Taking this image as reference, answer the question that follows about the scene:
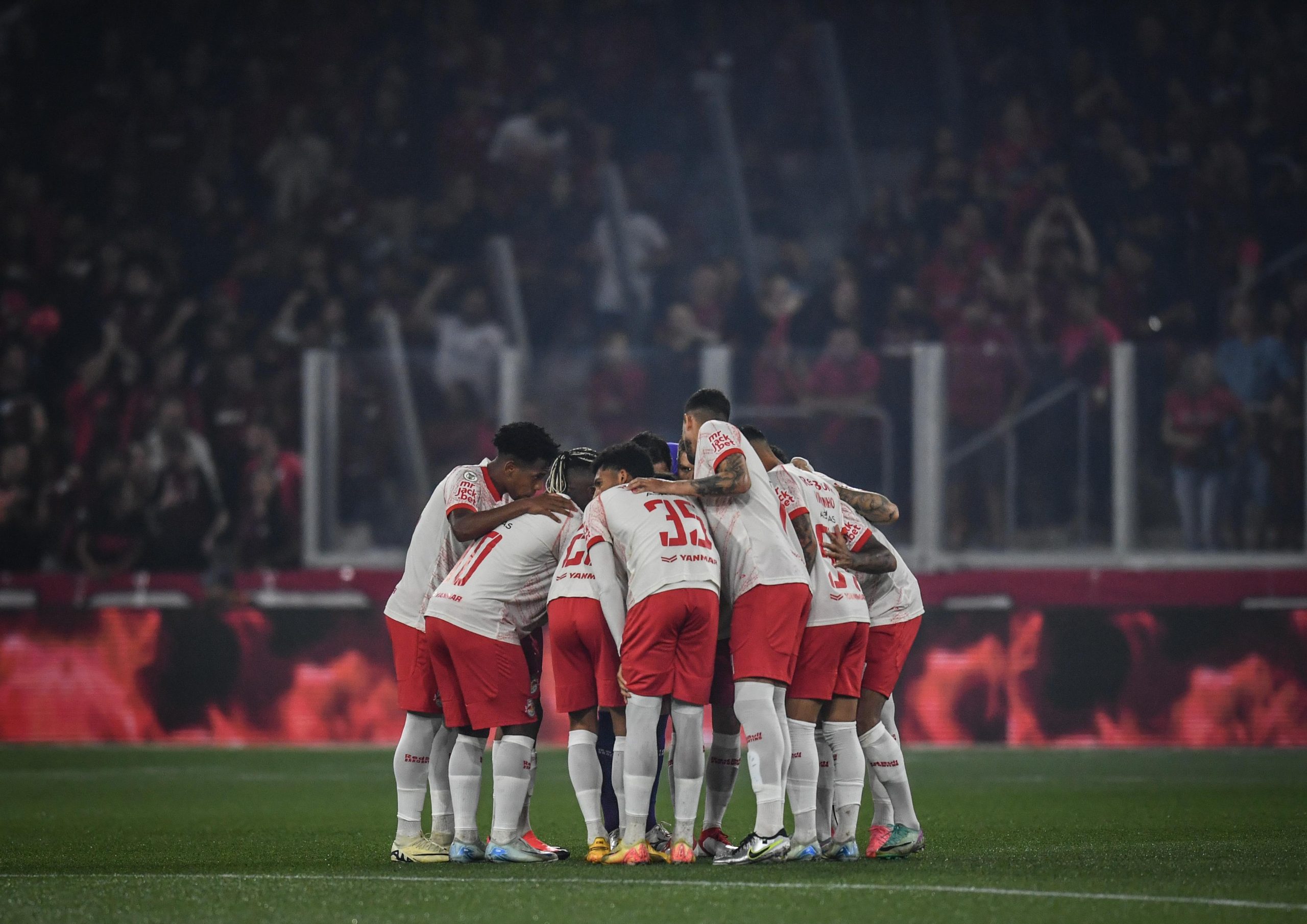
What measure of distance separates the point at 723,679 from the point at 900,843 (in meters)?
0.99

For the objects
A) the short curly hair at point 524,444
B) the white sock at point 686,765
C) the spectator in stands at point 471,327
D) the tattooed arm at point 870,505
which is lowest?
the white sock at point 686,765

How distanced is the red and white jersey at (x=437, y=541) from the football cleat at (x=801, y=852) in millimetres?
1808

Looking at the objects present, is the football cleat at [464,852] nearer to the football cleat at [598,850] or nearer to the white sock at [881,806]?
the football cleat at [598,850]

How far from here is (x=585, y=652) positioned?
7.32m

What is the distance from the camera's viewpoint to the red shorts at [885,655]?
7559 mm

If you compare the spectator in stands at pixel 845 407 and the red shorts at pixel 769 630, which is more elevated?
the spectator in stands at pixel 845 407

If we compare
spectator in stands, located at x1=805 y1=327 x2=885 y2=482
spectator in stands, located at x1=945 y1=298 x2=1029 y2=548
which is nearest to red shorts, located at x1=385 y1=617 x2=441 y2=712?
spectator in stands, located at x1=805 y1=327 x2=885 y2=482

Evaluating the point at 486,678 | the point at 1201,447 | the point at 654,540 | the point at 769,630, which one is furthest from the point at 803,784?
the point at 1201,447

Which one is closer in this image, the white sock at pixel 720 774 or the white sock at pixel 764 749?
the white sock at pixel 764 749

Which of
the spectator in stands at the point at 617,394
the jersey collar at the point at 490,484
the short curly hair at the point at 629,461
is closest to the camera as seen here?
the short curly hair at the point at 629,461

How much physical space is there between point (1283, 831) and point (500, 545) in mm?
3826

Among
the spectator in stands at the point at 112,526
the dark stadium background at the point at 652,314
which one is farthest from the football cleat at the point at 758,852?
the spectator in stands at the point at 112,526

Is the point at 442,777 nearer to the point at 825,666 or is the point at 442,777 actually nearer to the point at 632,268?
the point at 825,666

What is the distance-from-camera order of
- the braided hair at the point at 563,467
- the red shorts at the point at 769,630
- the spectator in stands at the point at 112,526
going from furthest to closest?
the spectator in stands at the point at 112,526 → the braided hair at the point at 563,467 → the red shorts at the point at 769,630
